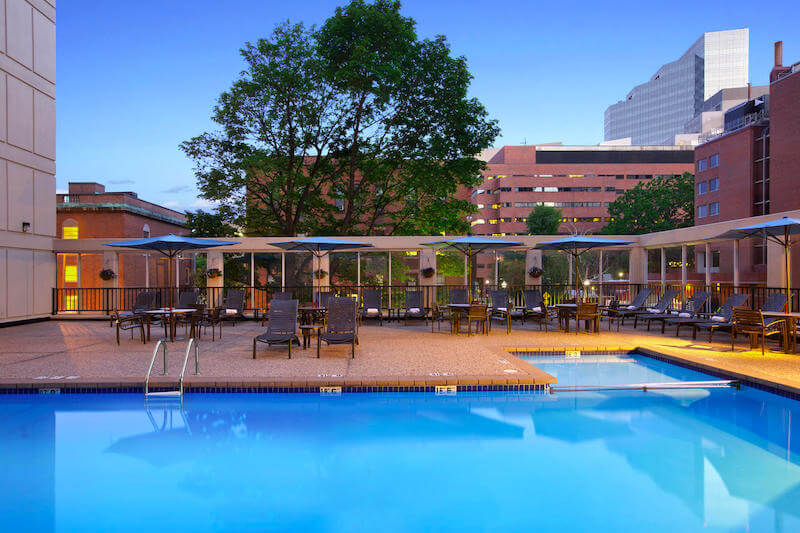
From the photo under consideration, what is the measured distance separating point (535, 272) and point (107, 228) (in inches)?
878

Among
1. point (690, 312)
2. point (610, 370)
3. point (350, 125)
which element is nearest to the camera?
point (610, 370)

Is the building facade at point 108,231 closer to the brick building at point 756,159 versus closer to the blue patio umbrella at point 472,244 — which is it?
the blue patio umbrella at point 472,244

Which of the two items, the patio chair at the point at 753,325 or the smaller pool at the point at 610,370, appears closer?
the smaller pool at the point at 610,370

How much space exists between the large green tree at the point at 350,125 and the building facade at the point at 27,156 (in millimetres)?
6728

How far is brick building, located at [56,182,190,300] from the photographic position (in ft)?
57.6

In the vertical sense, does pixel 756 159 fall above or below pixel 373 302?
above

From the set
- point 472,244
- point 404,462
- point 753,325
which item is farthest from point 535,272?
point 404,462

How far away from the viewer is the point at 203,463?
5.12m

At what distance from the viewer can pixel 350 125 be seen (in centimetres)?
2298

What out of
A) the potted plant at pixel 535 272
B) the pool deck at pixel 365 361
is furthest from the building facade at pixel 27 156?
the potted plant at pixel 535 272

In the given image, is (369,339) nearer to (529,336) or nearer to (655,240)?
(529,336)

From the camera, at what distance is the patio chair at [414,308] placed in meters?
14.5

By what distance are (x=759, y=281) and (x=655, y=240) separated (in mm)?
3520

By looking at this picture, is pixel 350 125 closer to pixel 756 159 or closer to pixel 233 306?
pixel 233 306
